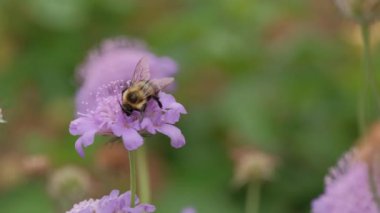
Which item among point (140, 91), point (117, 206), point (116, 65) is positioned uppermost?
point (116, 65)

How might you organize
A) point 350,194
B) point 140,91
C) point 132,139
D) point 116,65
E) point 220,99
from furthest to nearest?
1. point 220,99
2. point 116,65
3. point 350,194
4. point 140,91
5. point 132,139

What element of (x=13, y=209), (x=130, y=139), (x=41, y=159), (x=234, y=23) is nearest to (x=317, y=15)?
(x=234, y=23)

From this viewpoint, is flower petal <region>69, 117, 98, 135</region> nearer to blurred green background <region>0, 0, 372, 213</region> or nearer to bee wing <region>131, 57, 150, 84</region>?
bee wing <region>131, 57, 150, 84</region>

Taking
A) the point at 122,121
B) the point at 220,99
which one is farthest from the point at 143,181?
the point at 220,99


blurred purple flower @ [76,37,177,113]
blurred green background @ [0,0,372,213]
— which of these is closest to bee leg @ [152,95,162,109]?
blurred purple flower @ [76,37,177,113]

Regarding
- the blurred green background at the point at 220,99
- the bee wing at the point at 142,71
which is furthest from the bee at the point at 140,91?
the blurred green background at the point at 220,99

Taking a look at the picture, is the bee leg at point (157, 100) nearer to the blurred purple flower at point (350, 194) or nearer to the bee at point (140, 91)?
the bee at point (140, 91)

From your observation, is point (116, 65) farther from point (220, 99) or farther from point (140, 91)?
point (220, 99)

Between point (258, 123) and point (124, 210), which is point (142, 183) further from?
point (258, 123)
